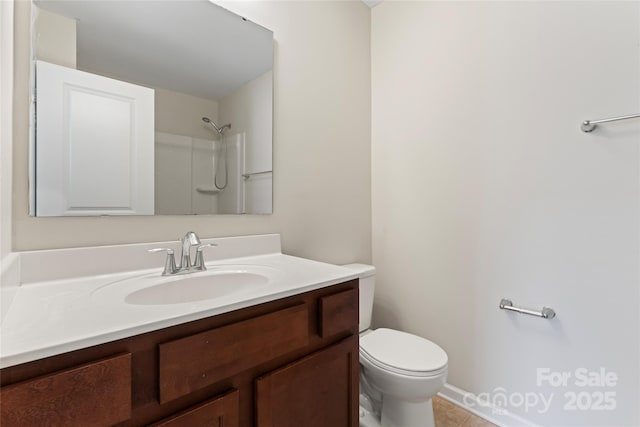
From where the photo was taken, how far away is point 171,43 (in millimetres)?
1245

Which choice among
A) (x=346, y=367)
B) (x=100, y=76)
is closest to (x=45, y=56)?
(x=100, y=76)

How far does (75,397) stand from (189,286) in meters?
0.51

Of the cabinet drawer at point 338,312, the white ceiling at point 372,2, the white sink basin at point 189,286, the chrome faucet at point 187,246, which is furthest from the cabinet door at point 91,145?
the white ceiling at point 372,2

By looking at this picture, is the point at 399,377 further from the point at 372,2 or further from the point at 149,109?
the point at 372,2

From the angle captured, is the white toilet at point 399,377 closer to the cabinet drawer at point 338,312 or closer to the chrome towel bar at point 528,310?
the cabinet drawer at point 338,312

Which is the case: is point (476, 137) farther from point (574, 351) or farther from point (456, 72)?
point (574, 351)

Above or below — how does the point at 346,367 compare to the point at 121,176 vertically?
below

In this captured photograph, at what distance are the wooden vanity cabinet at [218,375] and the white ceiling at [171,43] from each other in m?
0.97

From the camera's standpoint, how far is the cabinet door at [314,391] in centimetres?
82

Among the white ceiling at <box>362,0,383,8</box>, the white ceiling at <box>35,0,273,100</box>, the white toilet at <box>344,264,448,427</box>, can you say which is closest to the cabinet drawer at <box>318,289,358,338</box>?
the white toilet at <box>344,264,448,427</box>

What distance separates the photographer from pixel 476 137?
1546mm

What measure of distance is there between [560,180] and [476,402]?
116 cm

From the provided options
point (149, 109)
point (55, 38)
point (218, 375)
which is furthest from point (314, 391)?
point (55, 38)

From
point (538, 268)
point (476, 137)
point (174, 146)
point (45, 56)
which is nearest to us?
point (45, 56)
